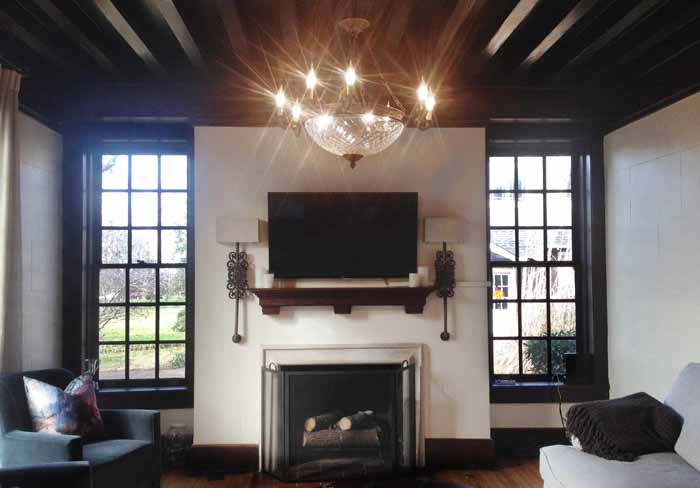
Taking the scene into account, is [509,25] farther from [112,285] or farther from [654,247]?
[112,285]

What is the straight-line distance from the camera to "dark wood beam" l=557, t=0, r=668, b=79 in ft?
9.40

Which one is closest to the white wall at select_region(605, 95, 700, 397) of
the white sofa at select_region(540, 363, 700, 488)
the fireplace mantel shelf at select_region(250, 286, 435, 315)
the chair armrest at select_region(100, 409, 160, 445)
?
the white sofa at select_region(540, 363, 700, 488)

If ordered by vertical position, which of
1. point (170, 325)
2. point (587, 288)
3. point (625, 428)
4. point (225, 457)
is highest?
point (587, 288)

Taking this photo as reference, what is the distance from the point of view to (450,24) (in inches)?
124

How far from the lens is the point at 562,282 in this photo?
4.50 m

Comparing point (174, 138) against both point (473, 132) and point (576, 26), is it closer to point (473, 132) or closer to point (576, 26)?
point (473, 132)

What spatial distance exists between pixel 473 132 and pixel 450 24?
1.18 metres

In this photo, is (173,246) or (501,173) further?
(501,173)

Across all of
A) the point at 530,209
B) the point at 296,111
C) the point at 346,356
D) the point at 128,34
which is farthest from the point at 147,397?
the point at 530,209

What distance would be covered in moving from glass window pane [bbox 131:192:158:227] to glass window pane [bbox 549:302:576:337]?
3262 millimetres

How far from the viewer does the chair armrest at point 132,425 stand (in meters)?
3.29

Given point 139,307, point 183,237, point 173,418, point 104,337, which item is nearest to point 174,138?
point 183,237

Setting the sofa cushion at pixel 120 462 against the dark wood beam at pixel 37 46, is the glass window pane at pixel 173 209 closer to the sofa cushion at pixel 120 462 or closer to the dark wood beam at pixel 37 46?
the dark wood beam at pixel 37 46

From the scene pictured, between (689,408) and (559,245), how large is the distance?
184 centimetres
